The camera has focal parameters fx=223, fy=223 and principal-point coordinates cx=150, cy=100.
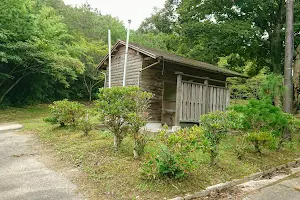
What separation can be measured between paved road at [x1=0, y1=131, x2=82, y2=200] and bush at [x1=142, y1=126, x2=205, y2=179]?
1.31 meters

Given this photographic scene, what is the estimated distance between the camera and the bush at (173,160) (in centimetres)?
381

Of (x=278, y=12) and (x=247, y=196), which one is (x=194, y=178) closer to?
(x=247, y=196)

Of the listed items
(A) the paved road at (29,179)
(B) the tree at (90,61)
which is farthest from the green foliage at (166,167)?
(B) the tree at (90,61)

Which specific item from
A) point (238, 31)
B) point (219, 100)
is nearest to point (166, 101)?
point (219, 100)

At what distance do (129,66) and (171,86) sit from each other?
2369 mm

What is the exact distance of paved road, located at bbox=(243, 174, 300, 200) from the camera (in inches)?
153

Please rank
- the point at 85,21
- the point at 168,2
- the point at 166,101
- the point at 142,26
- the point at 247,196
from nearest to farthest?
the point at 247,196
the point at 166,101
the point at 85,21
the point at 168,2
the point at 142,26

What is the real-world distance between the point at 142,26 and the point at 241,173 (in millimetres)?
28421

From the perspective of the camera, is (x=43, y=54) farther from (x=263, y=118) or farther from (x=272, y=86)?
(x=263, y=118)

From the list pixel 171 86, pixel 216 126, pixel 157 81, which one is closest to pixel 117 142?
pixel 216 126

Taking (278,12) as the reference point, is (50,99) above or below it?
below

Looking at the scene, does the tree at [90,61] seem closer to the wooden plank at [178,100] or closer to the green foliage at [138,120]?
the wooden plank at [178,100]

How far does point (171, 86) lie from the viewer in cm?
1131

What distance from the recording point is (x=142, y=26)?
3055cm
